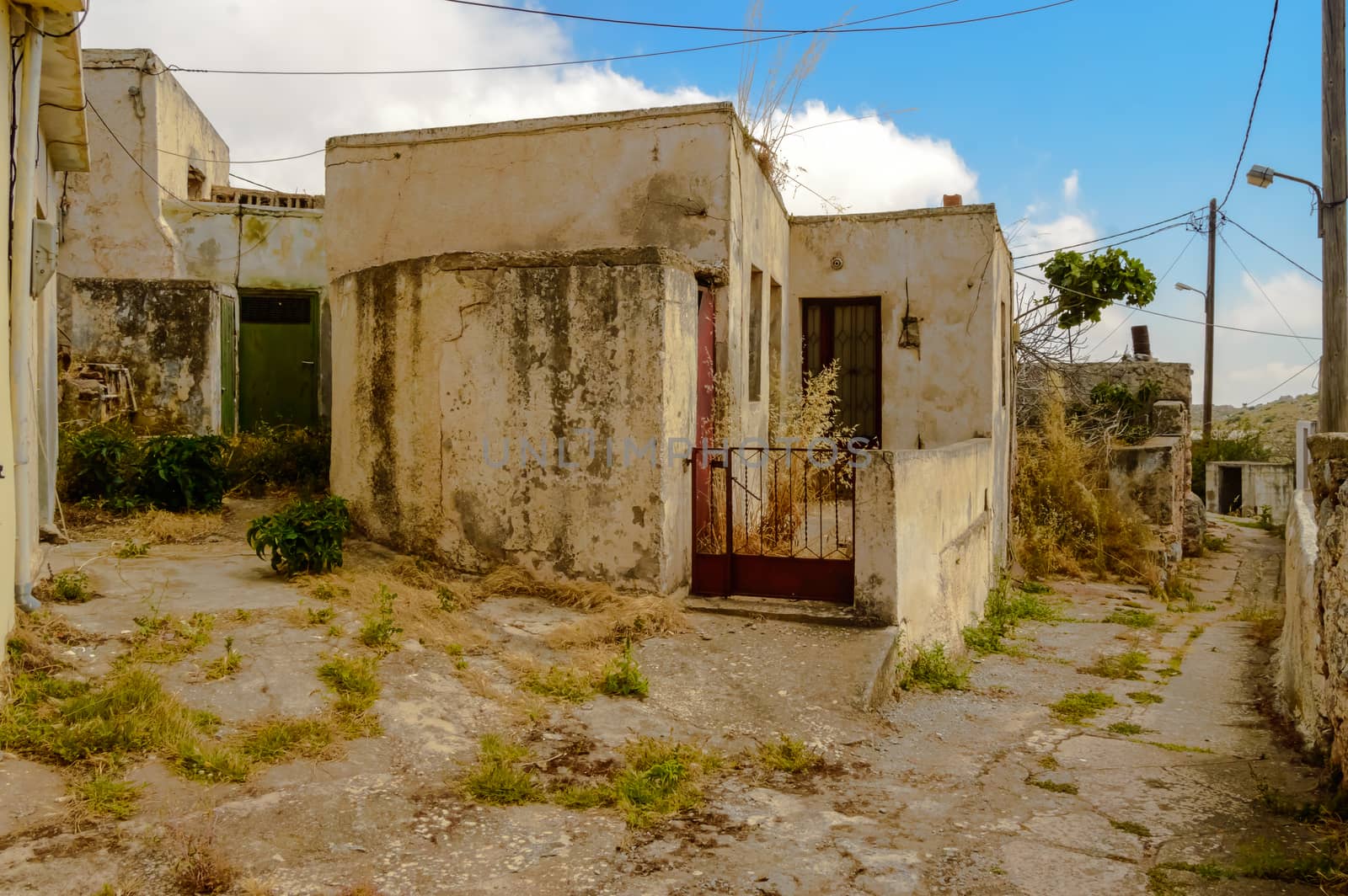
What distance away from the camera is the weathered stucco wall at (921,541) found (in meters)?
6.12

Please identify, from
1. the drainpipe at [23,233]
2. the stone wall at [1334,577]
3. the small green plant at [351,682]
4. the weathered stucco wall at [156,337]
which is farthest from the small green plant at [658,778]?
the weathered stucco wall at [156,337]

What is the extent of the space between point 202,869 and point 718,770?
2154 millimetres

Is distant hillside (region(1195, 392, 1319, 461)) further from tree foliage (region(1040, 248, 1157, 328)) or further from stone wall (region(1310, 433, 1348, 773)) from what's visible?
stone wall (region(1310, 433, 1348, 773))

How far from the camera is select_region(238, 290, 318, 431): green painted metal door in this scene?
42.9 ft

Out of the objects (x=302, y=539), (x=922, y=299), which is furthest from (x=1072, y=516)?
(x=302, y=539)

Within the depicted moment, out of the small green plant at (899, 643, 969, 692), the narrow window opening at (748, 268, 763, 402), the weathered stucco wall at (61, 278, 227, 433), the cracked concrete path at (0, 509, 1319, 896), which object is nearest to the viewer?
the cracked concrete path at (0, 509, 1319, 896)

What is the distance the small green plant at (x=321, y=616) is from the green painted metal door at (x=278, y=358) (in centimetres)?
785

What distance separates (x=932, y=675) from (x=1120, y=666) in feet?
7.54

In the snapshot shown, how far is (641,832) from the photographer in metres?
3.76

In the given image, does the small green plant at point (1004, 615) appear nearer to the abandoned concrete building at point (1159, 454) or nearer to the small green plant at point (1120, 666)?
the small green plant at point (1120, 666)

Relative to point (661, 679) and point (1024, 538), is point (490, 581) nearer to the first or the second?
point (661, 679)

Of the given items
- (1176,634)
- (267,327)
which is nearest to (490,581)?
(1176,634)

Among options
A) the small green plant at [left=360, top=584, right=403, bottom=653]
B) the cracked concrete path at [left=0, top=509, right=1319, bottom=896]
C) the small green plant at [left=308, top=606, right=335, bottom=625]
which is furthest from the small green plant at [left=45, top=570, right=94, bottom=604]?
the small green plant at [left=360, top=584, right=403, bottom=653]

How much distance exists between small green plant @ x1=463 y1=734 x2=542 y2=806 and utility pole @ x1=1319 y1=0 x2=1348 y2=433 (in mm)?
10348
